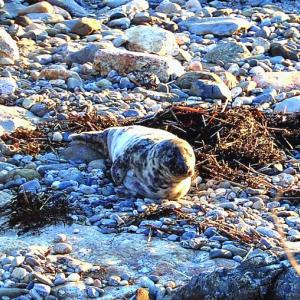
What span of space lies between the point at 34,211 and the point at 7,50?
14.8ft

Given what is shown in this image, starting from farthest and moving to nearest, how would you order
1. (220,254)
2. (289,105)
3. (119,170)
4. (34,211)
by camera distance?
1. (289,105)
2. (119,170)
3. (34,211)
4. (220,254)

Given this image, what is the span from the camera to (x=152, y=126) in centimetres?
727

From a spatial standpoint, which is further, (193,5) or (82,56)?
(193,5)

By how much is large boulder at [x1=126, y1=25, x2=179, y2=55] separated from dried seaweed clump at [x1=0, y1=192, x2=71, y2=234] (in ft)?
15.5

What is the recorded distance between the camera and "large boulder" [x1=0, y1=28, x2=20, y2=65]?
32.5 ft

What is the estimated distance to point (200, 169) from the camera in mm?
6586

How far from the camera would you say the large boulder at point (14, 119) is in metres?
7.81

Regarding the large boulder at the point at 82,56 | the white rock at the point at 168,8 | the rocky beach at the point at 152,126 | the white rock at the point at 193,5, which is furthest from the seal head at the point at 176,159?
the white rock at the point at 193,5

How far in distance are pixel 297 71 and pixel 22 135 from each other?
3847 mm

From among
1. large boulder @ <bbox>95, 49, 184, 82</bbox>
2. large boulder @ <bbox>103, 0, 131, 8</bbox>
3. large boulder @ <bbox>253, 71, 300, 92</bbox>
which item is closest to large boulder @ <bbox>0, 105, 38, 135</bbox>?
large boulder @ <bbox>95, 49, 184, 82</bbox>

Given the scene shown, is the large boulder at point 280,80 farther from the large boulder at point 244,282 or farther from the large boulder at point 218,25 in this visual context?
the large boulder at point 244,282

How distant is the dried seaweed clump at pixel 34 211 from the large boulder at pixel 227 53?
4861 mm

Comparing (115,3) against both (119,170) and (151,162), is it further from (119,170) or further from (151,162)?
(151,162)

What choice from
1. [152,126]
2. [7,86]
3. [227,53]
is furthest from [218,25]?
[152,126]
